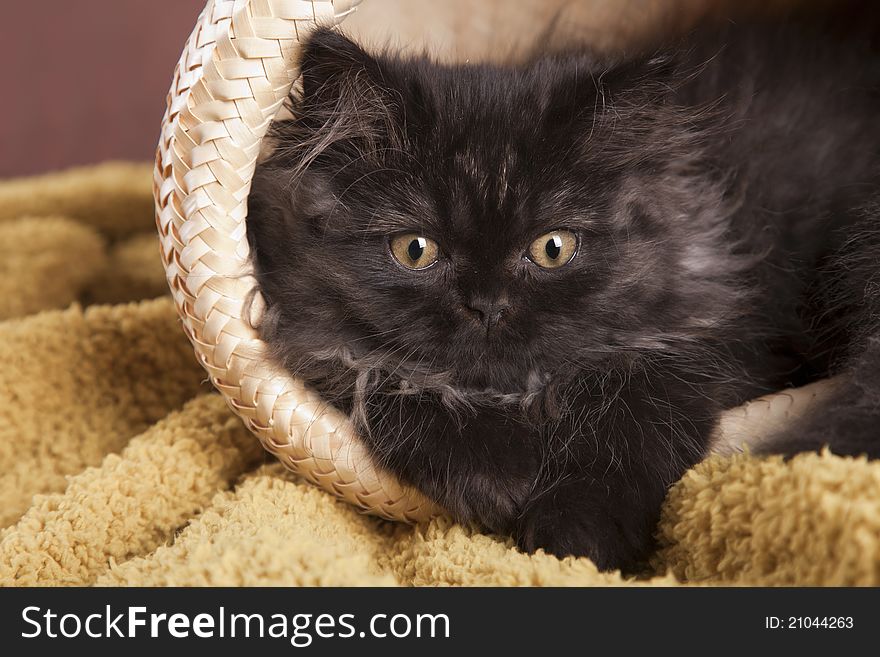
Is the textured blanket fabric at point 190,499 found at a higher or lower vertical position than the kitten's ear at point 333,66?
lower

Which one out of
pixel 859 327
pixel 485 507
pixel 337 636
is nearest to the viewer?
pixel 337 636

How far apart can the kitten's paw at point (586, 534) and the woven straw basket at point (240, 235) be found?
198mm

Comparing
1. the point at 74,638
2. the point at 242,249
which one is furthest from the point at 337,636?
the point at 242,249

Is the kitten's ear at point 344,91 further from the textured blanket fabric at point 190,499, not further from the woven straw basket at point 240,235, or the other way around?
the textured blanket fabric at point 190,499

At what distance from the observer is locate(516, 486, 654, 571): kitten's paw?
1.11 metres

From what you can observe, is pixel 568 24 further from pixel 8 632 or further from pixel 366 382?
pixel 8 632

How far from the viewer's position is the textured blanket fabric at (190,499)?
0.94 m

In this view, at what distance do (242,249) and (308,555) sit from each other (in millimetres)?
511

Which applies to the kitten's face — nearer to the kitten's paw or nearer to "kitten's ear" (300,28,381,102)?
"kitten's ear" (300,28,381,102)

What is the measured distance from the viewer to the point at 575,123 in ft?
4.13

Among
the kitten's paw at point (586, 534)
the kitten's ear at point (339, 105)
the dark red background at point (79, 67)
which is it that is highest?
the dark red background at point (79, 67)

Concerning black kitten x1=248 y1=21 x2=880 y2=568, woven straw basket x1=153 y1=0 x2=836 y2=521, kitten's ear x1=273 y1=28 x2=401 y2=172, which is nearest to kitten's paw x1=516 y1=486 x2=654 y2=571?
black kitten x1=248 y1=21 x2=880 y2=568

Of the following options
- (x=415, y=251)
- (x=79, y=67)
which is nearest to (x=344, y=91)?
(x=415, y=251)

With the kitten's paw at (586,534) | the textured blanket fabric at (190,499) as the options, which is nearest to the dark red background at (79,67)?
the textured blanket fabric at (190,499)
